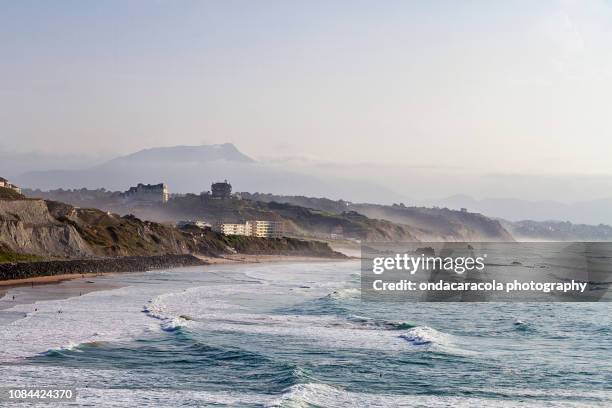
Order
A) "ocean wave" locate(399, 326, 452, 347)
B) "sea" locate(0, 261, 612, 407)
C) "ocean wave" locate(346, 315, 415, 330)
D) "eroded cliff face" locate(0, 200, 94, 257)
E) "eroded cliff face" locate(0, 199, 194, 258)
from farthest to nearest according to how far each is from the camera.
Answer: "eroded cliff face" locate(0, 199, 194, 258) → "eroded cliff face" locate(0, 200, 94, 257) → "ocean wave" locate(346, 315, 415, 330) → "ocean wave" locate(399, 326, 452, 347) → "sea" locate(0, 261, 612, 407)

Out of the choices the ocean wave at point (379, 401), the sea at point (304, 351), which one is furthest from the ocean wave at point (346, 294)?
the ocean wave at point (379, 401)

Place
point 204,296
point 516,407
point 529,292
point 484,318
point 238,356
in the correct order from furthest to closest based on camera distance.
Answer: point 529,292
point 204,296
point 484,318
point 238,356
point 516,407

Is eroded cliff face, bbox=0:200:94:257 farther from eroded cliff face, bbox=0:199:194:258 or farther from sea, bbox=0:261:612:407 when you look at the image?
sea, bbox=0:261:612:407

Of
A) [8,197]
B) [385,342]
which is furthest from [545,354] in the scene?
[8,197]

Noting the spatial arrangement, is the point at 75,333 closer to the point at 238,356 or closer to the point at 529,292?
the point at 238,356

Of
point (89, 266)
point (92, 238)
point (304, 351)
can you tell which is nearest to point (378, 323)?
point (304, 351)

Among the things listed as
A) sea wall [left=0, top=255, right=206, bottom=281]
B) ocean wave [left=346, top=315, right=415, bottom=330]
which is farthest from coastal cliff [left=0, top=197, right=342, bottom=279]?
ocean wave [left=346, top=315, right=415, bottom=330]

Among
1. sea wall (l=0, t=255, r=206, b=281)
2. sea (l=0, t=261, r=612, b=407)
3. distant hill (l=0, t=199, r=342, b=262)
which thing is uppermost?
distant hill (l=0, t=199, r=342, b=262)
